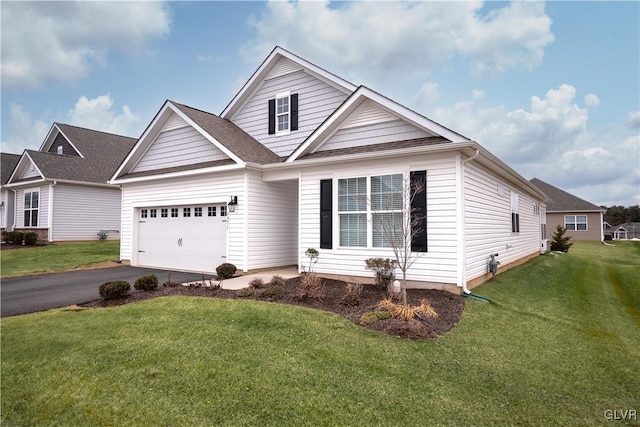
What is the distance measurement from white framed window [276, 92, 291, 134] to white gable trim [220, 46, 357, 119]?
1074 mm

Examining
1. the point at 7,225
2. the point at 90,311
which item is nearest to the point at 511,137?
the point at 90,311

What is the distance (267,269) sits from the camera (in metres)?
11.7

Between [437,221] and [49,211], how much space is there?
20.8m

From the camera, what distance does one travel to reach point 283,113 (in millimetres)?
13562

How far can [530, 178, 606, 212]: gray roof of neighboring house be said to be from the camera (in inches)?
1266

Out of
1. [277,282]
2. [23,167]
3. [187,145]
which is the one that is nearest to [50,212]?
[23,167]

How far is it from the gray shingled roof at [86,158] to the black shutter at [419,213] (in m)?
19.5

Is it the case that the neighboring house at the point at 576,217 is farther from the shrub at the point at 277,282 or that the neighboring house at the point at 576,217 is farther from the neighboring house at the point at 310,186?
the shrub at the point at 277,282

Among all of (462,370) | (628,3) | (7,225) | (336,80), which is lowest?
(462,370)

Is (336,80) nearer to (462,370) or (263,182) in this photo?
(263,182)

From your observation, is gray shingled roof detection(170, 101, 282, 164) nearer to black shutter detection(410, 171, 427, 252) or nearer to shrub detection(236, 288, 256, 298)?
shrub detection(236, 288, 256, 298)

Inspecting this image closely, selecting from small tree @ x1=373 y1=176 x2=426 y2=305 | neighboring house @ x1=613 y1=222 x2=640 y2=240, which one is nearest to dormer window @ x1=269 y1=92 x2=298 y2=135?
small tree @ x1=373 y1=176 x2=426 y2=305

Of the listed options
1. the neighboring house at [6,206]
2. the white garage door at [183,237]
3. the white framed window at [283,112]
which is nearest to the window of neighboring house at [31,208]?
the neighboring house at [6,206]

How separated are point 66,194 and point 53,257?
6041mm
